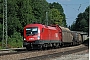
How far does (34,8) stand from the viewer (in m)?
84.0

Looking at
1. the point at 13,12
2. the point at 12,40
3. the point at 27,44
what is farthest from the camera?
the point at 13,12

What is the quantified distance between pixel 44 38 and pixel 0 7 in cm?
3211

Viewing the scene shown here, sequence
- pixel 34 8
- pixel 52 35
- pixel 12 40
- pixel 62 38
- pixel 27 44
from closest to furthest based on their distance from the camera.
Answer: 1. pixel 27 44
2. pixel 52 35
3. pixel 62 38
4. pixel 12 40
5. pixel 34 8

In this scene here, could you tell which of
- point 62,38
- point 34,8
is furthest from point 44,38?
point 34,8

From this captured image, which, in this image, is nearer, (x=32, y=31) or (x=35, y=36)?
(x=35, y=36)

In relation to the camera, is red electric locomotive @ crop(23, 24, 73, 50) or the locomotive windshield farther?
the locomotive windshield

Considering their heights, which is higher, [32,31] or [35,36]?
[32,31]

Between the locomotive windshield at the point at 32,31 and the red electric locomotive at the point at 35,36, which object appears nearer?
the red electric locomotive at the point at 35,36

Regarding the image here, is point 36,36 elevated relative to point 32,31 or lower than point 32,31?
lower

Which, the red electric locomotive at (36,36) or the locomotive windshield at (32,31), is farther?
the locomotive windshield at (32,31)

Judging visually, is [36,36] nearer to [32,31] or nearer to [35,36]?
[35,36]

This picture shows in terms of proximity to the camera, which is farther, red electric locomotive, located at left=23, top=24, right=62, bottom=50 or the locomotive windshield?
the locomotive windshield

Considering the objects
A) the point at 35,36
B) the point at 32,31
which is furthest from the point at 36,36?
the point at 32,31

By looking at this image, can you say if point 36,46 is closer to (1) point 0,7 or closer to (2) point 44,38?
(2) point 44,38
